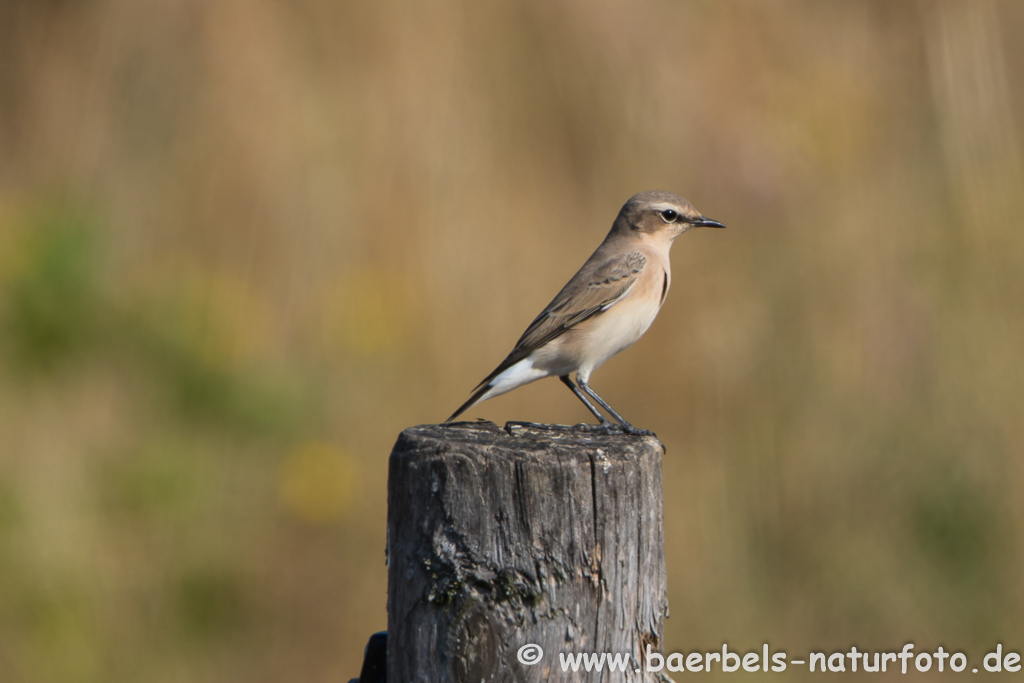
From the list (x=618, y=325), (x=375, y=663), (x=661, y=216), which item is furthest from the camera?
(x=661, y=216)

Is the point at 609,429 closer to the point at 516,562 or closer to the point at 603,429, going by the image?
the point at 603,429

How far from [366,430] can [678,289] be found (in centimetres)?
239

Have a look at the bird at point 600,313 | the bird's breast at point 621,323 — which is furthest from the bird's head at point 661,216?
the bird's breast at point 621,323

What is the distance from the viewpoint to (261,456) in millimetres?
5996

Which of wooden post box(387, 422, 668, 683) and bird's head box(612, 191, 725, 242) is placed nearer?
wooden post box(387, 422, 668, 683)

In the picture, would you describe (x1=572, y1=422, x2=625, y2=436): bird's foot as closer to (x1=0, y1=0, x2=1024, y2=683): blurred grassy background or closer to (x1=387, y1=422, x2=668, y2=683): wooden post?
(x1=387, y1=422, x2=668, y2=683): wooden post

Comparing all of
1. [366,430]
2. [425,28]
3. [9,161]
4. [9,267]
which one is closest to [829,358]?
[366,430]

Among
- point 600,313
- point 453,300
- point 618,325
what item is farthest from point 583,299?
point 453,300

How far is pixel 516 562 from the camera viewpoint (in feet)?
8.02

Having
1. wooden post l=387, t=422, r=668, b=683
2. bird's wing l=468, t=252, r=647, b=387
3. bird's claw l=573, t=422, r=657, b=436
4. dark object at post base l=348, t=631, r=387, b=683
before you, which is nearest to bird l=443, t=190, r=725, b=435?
bird's wing l=468, t=252, r=647, b=387

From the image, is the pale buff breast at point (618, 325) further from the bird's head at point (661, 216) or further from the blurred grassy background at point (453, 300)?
the blurred grassy background at point (453, 300)

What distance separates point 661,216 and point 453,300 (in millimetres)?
1920

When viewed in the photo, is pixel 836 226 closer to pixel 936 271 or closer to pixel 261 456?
pixel 936 271

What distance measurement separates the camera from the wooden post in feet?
7.95
